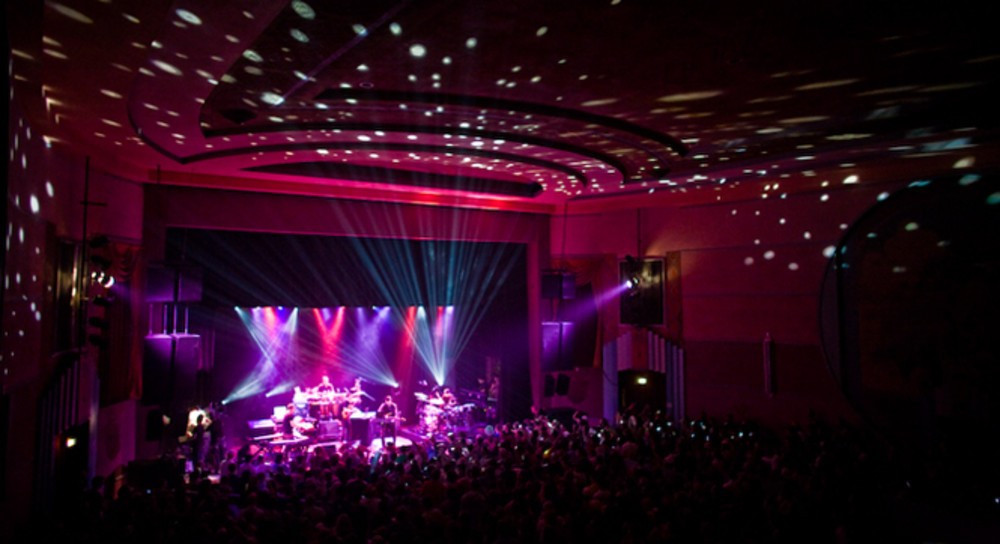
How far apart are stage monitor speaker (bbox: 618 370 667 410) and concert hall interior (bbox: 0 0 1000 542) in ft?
0.23

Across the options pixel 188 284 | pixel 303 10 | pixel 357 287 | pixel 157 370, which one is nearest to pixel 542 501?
pixel 303 10

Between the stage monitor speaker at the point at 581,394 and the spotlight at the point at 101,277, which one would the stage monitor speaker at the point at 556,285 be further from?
the spotlight at the point at 101,277

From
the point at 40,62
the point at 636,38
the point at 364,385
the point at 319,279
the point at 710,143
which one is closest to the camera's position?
the point at 40,62

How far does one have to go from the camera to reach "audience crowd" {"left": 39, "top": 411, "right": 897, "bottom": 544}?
18.3 feet

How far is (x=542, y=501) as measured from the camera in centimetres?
633

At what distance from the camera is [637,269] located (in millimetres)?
13500

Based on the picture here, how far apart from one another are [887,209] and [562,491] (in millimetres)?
7684

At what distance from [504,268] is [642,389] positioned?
4.09 m

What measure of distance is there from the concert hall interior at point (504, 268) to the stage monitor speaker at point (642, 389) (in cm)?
7

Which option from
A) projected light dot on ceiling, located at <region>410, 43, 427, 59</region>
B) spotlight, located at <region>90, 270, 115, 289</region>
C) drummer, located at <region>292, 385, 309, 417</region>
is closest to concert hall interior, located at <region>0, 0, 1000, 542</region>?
projected light dot on ceiling, located at <region>410, 43, 427, 59</region>

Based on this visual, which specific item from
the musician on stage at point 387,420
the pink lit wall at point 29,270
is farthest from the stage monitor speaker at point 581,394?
the pink lit wall at point 29,270

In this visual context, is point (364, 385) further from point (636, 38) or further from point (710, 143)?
point (636, 38)

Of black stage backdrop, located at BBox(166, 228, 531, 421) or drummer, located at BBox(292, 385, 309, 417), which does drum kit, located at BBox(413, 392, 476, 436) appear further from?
drummer, located at BBox(292, 385, 309, 417)

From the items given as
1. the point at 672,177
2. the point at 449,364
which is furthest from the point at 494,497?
the point at 449,364
